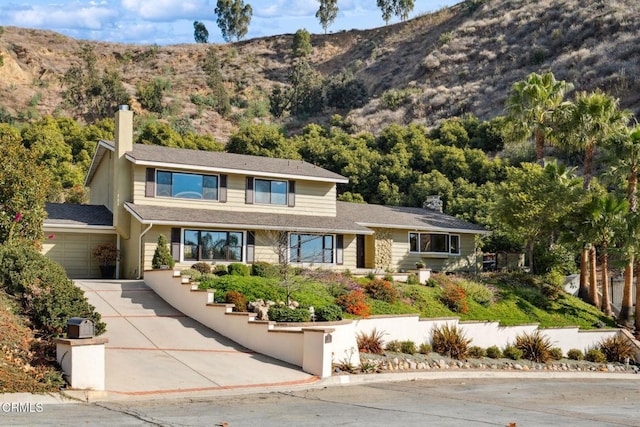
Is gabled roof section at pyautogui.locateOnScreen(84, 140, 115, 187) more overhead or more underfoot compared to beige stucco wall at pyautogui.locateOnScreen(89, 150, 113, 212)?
more overhead

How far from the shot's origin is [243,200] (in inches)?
1350

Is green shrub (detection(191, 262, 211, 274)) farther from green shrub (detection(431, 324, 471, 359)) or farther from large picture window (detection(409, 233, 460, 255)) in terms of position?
large picture window (detection(409, 233, 460, 255))

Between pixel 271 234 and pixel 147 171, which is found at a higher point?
pixel 147 171

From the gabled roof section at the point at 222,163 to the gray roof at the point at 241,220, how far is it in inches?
76.6

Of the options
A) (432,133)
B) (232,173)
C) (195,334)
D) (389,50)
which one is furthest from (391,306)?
(389,50)

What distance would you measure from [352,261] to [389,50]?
74.9 meters

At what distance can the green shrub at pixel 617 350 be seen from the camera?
28.5m

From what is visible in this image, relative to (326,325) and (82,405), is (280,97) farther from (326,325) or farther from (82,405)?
(82,405)

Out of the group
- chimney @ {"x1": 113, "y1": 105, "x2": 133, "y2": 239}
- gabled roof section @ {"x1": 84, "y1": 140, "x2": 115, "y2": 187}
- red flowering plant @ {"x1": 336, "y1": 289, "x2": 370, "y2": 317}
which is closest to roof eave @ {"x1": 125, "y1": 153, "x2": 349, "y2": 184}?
chimney @ {"x1": 113, "y1": 105, "x2": 133, "y2": 239}

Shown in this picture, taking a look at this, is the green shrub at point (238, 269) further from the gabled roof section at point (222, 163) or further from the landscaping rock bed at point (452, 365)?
the landscaping rock bed at point (452, 365)

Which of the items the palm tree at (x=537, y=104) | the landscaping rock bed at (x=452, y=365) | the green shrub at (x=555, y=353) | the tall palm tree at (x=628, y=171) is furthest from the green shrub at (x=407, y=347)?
the palm tree at (x=537, y=104)

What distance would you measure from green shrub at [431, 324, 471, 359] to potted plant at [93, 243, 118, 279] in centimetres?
1510

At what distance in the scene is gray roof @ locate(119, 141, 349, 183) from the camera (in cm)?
3191

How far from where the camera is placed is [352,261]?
3525 centimetres
